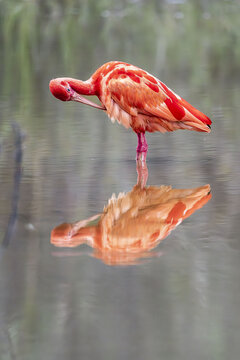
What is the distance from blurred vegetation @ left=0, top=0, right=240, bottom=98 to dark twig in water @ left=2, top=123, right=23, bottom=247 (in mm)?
3710

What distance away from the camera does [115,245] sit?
4.73 meters

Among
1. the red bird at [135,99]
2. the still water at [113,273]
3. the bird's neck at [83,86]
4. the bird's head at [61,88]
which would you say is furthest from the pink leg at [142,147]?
the bird's head at [61,88]

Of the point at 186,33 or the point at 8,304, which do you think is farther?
the point at 186,33

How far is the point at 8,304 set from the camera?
3902 millimetres

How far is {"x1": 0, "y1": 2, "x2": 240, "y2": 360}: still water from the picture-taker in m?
3.51

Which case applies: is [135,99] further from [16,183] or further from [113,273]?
[113,273]

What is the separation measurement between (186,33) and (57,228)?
1360 centimetres

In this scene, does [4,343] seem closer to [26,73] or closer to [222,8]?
[26,73]

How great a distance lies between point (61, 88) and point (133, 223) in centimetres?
212

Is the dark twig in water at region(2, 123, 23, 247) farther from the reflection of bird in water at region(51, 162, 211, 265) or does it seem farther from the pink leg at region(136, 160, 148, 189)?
the pink leg at region(136, 160, 148, 189)

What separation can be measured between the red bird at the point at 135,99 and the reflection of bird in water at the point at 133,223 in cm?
96

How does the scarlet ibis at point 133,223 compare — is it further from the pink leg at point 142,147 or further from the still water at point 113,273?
the pink leg at point 142,147

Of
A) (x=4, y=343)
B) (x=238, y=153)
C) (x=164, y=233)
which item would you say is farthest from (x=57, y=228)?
(x=238, y=153)

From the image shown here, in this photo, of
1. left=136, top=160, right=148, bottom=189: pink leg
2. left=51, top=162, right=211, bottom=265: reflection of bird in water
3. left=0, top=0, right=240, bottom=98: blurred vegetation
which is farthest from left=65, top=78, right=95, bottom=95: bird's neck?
left=0, top=0, right=240, bottom=98: blurred vegetation
